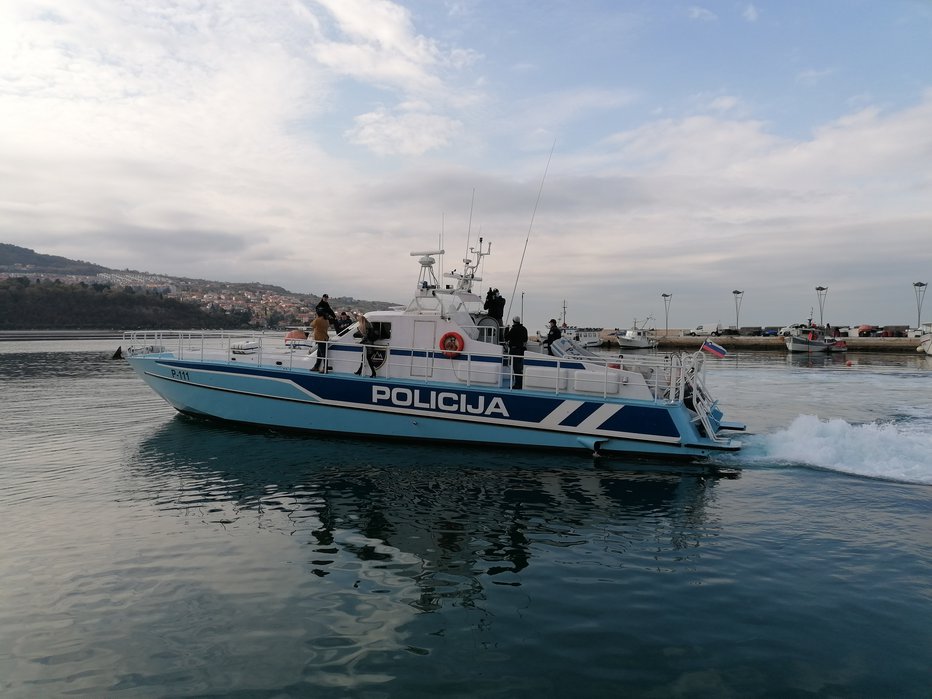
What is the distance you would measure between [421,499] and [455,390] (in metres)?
3.65

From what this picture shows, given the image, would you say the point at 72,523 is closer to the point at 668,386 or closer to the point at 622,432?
the point at 622,432

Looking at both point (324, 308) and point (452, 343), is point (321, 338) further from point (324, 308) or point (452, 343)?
A: point (452, 343)

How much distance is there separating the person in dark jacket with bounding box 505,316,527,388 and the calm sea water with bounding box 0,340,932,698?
1708 mm

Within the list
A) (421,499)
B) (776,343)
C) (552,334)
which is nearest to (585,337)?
(776,343)

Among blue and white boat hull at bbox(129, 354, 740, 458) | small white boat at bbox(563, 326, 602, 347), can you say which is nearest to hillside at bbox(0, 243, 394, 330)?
small white boat at bbox(563, 326, 602, 347)

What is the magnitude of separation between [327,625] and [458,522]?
2.84m

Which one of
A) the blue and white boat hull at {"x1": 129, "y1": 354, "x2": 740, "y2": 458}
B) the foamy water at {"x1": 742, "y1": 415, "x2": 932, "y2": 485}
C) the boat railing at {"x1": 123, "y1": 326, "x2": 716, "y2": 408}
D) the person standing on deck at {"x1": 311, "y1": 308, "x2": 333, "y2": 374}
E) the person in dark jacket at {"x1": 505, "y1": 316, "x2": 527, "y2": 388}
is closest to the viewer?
the foamy water at {"x1": 742, "y1": 415, "x2": 932, "y2": 485}

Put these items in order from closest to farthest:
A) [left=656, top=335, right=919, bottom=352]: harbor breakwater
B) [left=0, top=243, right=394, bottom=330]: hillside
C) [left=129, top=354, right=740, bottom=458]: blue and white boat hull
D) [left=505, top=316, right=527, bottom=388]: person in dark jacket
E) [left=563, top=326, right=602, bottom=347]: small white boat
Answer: [left=129, top=354, right=740, bottom=458]: blue and white boat hull < [left=505, top=316, right=527, bottom=388]: person in dark jacket < [left=656, top=335, right=919, bottom=352]: harbor breakwater < [left=563, top=326, right=602, bottom=347]: small white boat < [left=0, top=243, right=394, bottom=330]: hillside

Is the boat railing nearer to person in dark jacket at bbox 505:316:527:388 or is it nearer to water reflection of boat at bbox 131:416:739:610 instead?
person in dark jacket at bbox 505:316:527:388

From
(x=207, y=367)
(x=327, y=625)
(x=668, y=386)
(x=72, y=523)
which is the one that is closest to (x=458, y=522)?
(x=327, y=625)

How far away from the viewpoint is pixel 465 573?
19.1 feet

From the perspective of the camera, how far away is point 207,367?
1308 cm

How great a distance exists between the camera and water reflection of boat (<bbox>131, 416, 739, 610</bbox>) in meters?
6.23

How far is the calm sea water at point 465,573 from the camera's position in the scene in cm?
411
